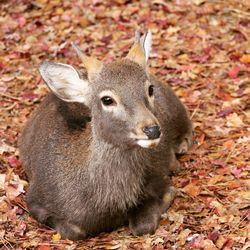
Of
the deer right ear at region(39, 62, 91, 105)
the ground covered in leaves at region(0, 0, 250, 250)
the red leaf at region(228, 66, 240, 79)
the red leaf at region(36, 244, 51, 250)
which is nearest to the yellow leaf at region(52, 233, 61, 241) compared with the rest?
the ground covered in leaves at region(0, 0, 250, 250)

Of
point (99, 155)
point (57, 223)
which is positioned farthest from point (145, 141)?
point (57, 223)

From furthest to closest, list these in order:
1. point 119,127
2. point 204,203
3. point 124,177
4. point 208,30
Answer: point 208,30, point 204,203, point 124,177, point 119,127

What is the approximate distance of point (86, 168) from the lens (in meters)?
6.40

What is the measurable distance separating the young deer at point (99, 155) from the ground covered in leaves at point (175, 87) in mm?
183

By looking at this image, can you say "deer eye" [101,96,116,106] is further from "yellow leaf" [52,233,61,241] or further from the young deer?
"yellow leaf" [52,233,61,241]

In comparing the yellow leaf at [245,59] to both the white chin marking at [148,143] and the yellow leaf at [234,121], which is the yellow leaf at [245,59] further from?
the white chin marking at [148,143]

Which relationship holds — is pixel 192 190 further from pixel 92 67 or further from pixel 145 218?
pixel 92 67

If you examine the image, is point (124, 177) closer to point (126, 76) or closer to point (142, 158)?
point (142, 158)

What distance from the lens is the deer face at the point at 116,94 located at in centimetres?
564

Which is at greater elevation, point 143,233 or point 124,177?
point 124,177

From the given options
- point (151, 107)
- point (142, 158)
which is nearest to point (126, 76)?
point (151, 107)

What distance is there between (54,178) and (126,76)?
4.59 feet

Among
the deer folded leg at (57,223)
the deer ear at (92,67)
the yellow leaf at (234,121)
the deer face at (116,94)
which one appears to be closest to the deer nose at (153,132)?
the deer face at (116,94)

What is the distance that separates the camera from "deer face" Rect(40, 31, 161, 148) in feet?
18.5
